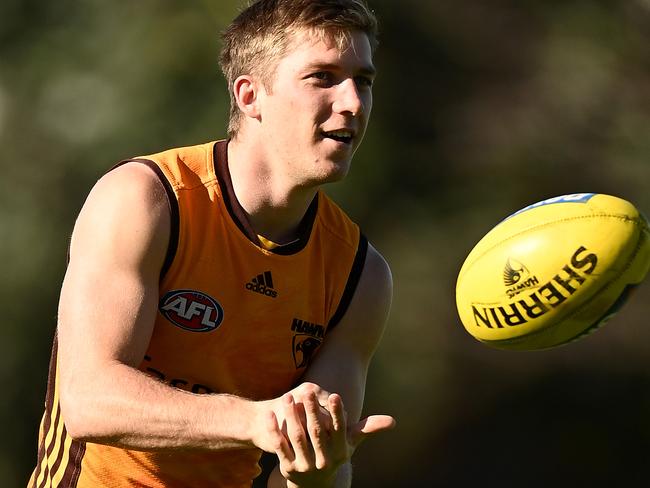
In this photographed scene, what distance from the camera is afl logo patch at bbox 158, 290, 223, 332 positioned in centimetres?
426

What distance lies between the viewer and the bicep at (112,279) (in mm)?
3863

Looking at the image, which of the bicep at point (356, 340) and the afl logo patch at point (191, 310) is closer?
the afl logo patch at point (191, 310)

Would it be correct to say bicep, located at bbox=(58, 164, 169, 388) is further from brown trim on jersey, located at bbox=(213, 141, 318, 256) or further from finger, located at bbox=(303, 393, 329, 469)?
finger, located at bbox=(303, 393, 329, 469)

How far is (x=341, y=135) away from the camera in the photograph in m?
4.41

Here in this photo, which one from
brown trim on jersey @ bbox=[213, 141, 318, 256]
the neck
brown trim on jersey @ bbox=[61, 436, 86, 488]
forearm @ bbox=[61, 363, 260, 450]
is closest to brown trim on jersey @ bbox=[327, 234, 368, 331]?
brown trim on jersey @ bbox=[213, 141, 318, 256]

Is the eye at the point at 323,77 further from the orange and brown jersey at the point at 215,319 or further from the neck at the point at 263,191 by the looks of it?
the orange and brown jersey at the point at 215,319

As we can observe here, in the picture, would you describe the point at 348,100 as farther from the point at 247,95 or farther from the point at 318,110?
the point at 247,95

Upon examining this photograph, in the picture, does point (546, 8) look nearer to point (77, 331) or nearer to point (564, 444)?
point (564, 444)

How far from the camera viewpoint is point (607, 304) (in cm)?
440

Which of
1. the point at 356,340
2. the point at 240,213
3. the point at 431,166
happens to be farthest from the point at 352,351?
the point at 431,166

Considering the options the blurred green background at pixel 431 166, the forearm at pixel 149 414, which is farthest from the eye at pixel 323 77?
the blurred green background at pixel 431 166

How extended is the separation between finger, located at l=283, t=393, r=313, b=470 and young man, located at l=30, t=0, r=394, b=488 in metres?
0.35

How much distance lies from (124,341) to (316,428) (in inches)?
30.9

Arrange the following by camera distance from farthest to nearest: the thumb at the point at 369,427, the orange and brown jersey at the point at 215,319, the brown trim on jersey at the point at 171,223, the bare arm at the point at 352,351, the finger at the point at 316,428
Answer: the bare arm at the point at 352,351, the orange and brown jersey at the point at 215,319, the brown trim on jersey at the point at 171,223, the thumb at the point at 369,427, the finger at the point at 316,428
